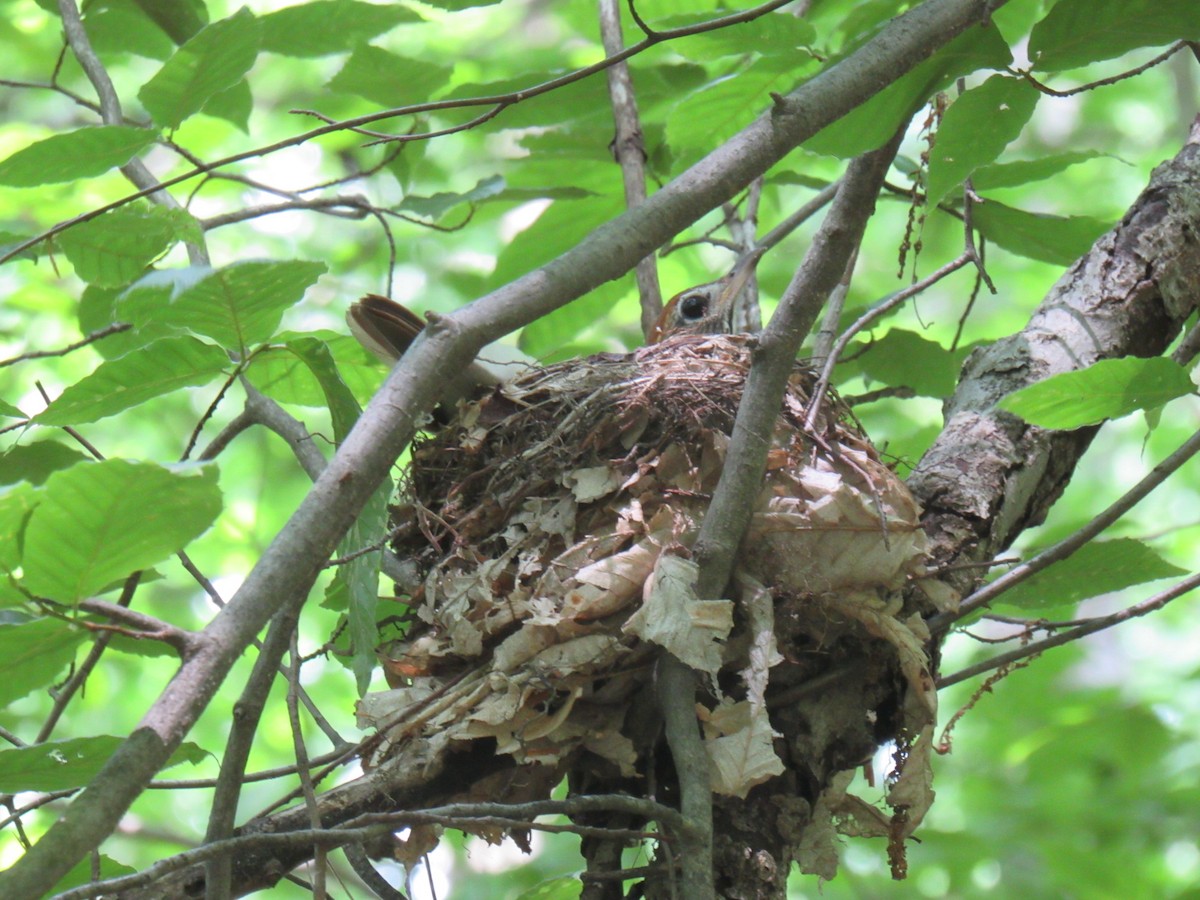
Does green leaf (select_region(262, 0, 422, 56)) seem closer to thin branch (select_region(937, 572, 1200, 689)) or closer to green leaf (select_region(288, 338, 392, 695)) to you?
green leaf (select_region(288, 338, 392, 695))

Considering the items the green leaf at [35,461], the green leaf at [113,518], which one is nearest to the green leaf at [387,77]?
the green leaf at [35,461]

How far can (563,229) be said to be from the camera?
358 centimetres

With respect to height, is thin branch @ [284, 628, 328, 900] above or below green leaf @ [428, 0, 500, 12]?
below

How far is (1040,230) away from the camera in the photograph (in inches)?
116

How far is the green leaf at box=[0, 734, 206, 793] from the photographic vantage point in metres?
Answer: 1.76

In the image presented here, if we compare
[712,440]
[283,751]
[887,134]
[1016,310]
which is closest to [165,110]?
[712,440]

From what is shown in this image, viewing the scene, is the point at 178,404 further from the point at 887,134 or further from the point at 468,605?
the point at 887,134

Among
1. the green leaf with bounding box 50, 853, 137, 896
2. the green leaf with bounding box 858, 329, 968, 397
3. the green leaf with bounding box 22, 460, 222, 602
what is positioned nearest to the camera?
the green leaf with bounding box 22, 460, 222, 602

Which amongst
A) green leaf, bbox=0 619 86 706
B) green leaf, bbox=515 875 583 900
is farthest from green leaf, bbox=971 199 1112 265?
green leaf, bbox=0 619 86 706

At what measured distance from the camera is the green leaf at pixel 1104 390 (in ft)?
6.31

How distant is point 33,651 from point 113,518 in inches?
10.6

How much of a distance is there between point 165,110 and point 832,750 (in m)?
1.96

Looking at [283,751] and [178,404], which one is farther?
[178,404]

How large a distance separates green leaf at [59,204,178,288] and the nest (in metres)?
0.94
